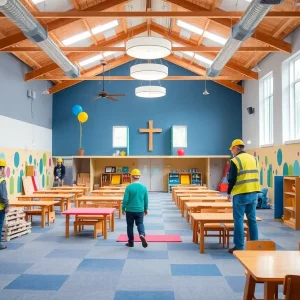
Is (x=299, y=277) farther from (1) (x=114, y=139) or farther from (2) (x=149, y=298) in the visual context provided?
(1) (x=114, y=139)

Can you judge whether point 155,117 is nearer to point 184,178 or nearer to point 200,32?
point 184,178

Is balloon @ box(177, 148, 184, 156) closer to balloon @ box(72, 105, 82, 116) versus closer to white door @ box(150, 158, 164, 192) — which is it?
white door @ box(150, 158, 164, 192)

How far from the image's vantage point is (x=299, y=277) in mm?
2523

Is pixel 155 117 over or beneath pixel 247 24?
beneath

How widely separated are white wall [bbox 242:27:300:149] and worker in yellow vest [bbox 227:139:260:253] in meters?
6.46

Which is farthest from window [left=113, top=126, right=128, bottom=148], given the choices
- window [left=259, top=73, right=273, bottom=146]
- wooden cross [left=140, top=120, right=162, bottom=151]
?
window [left=259, top=73, right=273, bottom=146]

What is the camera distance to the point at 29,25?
882 centimetres

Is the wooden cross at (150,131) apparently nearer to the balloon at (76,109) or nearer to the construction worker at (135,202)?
the balloon at (76,109)

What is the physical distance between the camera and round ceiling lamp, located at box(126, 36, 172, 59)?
8328 mm

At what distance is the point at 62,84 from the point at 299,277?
1769cm

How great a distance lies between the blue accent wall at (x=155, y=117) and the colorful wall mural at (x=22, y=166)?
157 cm

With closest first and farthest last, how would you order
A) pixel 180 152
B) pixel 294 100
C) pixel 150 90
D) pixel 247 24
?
→ pixel 247 24 → pixel 294 100 → pixel 150 90 → pixel 180 152

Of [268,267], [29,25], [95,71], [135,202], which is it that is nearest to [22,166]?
[95,71]

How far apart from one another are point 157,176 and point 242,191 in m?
13.9
